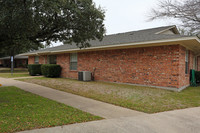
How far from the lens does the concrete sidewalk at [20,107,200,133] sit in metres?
3.68

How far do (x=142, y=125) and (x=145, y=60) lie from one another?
22.2 ft

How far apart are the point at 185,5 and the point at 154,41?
35.6 feet

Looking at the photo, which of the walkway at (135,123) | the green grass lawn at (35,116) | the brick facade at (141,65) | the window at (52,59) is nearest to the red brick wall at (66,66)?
the window at (52,59)

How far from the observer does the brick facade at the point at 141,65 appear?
9.27 meters

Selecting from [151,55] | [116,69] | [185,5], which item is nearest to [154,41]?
[151,55]

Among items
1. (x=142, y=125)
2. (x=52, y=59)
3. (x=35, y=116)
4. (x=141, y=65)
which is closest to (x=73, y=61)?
(x=52, y=59)

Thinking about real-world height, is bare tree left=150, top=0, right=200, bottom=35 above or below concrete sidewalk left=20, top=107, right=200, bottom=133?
above

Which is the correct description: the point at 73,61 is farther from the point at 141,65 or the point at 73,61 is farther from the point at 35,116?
the point at 35,116

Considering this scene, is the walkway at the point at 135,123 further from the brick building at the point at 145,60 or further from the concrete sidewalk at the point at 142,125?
the brick building at the point at 145,60

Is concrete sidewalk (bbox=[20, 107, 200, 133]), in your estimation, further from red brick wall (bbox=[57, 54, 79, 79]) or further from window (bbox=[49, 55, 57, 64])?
window (bbox=[49, 55, 57, 64])

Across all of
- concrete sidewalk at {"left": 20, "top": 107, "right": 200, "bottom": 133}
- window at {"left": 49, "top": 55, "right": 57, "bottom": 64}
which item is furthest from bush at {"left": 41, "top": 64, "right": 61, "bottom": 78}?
concrete sidewalk at {"left": 20, "top": 107, "right": 200, "bottom": 133}

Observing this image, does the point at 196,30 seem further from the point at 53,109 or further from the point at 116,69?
the point at 53,109

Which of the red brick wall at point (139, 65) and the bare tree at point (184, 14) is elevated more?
the bare tree at point (184, 14)

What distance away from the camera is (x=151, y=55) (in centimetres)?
1009
